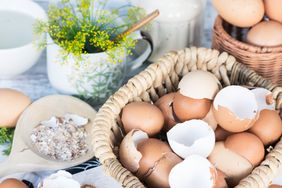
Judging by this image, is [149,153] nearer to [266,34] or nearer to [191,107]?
[191,107]

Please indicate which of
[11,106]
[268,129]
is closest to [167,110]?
[268,129]

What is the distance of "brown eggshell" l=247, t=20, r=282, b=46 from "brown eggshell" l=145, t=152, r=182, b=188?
0.29 metres

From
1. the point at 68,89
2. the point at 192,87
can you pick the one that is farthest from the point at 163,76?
the point at 68,89

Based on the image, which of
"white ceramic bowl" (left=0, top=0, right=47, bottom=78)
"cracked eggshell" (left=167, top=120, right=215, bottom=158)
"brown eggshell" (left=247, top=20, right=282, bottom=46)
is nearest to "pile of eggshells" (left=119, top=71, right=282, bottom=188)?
"cracked eggshell" (left=167, top=120, right=215, bottom=158)

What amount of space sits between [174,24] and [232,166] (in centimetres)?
35

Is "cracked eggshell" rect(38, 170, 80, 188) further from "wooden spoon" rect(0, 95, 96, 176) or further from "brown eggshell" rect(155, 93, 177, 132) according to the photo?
"brown eggshell" rect(155, 93, 177, 132)

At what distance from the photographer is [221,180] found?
30.6 inches

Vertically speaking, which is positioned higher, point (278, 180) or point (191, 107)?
point (191, 107)

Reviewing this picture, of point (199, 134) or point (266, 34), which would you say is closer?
point (199, 134)

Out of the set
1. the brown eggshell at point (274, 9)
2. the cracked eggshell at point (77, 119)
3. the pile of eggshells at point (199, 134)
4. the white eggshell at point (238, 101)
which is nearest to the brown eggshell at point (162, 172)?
the pile of eggshells at point (199, 134)

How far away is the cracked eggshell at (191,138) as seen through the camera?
80 centimetres

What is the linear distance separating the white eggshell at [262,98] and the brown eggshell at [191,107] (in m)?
0.07

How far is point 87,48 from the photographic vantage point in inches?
39.6

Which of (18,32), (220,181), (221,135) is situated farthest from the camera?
(18,32)
